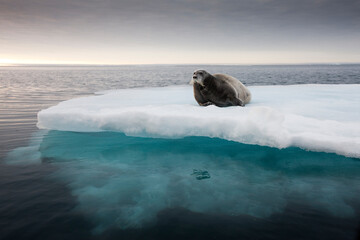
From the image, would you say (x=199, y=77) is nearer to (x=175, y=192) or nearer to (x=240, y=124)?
(x=240, y=124)

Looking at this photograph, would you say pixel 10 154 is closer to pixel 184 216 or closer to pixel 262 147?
pixel 184 216

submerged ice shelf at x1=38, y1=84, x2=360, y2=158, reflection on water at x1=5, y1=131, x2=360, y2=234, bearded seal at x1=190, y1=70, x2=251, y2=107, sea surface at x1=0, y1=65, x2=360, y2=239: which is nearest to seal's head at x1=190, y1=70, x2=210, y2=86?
bearded seal at x1=190, y1=70, x2=251, y2=107

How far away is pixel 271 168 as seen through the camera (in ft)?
15.4

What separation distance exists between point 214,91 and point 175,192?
4.38 metres

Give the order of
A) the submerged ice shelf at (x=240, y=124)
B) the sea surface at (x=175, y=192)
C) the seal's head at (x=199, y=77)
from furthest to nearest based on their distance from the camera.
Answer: the seal's head at (x=199, y=77) < the submerged ice shelf at (x=240, y=124) < the sea surface at (x=175, y=192)

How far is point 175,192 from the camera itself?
12.9 ft

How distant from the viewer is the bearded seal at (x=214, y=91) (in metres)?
7.60

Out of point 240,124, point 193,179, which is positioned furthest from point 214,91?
point 193,179

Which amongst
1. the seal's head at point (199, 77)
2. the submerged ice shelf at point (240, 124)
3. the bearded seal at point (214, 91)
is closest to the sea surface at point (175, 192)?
the submerged ice shelf at point (240, 124)

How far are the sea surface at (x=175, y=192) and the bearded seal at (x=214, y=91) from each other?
190 cm

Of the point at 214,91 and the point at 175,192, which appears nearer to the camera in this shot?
the point at 175,192

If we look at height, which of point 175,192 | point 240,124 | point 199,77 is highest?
point 199,77

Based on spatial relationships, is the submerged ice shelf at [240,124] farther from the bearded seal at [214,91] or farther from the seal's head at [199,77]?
the seal's head at [199,77]

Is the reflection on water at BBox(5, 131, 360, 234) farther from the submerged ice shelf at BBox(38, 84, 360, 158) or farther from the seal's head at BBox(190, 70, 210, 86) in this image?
the seal's head at BBox(190, 70, 210, 86)
